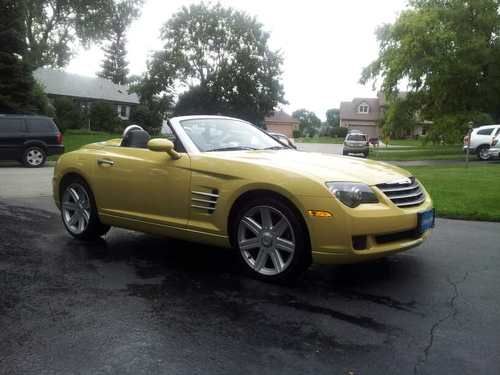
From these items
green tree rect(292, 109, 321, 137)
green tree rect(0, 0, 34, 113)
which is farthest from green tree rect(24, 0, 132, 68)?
green tree rect(292, 109, 321, 137)

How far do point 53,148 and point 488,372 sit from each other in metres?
18.2

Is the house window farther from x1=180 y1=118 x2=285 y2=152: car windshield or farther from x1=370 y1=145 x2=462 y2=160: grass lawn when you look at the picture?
x1=180 y1=118 x2=285 y2=152: car windshield

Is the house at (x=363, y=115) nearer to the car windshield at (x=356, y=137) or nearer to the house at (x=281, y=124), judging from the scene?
the house at (x=281, y=124)

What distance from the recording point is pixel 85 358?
3.05m

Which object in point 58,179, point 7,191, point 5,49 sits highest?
point 5,49

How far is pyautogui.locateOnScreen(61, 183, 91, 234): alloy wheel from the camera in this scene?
620 centimetres

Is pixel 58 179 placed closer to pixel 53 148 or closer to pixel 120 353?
pixel 120 353

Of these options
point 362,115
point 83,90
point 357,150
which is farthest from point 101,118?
point 362,115

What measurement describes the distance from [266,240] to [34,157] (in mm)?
15923

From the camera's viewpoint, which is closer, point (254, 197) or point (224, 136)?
point (254, 197)

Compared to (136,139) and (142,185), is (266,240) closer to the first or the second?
(142,185)

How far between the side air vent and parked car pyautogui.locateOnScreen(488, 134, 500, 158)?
21816 millimetres

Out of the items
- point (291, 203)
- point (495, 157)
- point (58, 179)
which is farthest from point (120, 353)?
point (495, 157)

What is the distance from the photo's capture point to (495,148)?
2370cm
